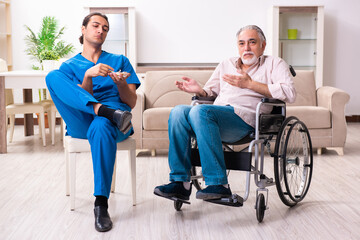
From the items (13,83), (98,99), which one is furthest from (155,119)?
Answer: (98,99)

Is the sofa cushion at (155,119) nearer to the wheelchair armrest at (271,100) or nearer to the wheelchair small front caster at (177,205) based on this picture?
the wheelchair small front caster at (177,205)

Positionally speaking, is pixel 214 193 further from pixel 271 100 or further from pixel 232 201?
pixel 271 100

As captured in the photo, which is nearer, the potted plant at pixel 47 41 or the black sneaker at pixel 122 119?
the black sneaker at pixel 122 119

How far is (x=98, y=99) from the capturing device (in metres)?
2.73

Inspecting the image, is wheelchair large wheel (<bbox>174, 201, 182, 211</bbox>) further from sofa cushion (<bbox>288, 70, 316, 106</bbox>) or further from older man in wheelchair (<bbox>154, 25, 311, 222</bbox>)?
sofa cushion (<bbox>288, 70, 316, 106</bbox>)

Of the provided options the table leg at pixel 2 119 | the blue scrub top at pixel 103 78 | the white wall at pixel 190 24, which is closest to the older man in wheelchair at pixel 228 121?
the blue scrub top at pixel 103 78

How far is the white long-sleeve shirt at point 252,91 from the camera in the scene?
8.43 ft

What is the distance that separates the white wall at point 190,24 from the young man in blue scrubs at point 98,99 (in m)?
3.63

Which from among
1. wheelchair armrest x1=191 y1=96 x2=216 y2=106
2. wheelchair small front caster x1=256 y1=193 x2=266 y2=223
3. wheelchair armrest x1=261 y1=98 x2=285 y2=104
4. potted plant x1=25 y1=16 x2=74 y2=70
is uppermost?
potted plant x1=25 y1=16 x2=74 y2=70

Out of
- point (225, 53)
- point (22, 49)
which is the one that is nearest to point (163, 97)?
point (225, 53)

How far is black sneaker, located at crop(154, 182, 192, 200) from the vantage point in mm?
2482

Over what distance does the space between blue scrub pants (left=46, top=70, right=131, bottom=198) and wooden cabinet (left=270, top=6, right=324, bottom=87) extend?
12.4 feet

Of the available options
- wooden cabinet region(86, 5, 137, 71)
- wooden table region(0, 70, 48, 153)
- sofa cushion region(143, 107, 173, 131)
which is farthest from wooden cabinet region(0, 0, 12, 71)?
sofa cushion region(143, 107, 173, 131)

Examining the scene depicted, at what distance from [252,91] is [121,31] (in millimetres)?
3612
